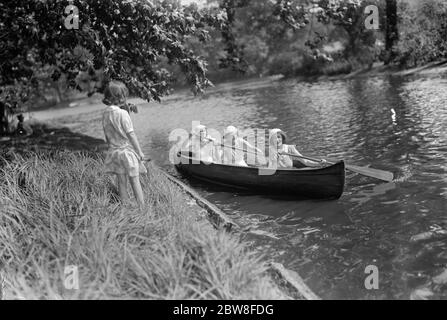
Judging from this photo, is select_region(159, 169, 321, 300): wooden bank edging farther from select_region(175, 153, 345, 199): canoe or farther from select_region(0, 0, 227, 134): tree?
select_region(0, 0, 227, 134): tree

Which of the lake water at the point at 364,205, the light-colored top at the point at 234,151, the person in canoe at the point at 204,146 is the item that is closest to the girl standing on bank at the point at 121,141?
the lake water at the point at 364,205

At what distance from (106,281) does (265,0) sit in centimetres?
979

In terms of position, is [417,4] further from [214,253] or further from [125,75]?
[214,253]

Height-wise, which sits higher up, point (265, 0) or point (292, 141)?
point (265, 0)

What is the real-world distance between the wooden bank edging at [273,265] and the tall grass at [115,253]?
0.90 feet

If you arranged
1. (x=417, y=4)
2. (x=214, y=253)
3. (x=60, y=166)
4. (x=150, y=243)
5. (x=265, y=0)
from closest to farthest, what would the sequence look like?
(x=214, y=253) → (x=150, y=243) → (x=60, y=166) → (x=265, y=0) → (x=417, y=4)

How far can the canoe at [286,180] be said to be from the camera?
8570mm

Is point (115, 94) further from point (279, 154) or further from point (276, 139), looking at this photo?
point (279, 154)

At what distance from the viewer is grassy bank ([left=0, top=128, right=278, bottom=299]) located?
424 centimetres

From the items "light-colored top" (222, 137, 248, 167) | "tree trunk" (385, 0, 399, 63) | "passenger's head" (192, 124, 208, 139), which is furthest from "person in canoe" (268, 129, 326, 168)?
"tree trunk" (385, 0, 399, 63)

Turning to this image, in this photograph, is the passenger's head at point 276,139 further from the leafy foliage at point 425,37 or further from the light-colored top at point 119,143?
the leafy foliage at point 425,37

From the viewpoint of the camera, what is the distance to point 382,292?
5.32 m

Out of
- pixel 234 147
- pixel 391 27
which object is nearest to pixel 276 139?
pixel 234 147

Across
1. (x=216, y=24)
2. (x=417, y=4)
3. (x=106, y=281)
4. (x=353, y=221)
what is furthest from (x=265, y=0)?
(x=417, y=4)
